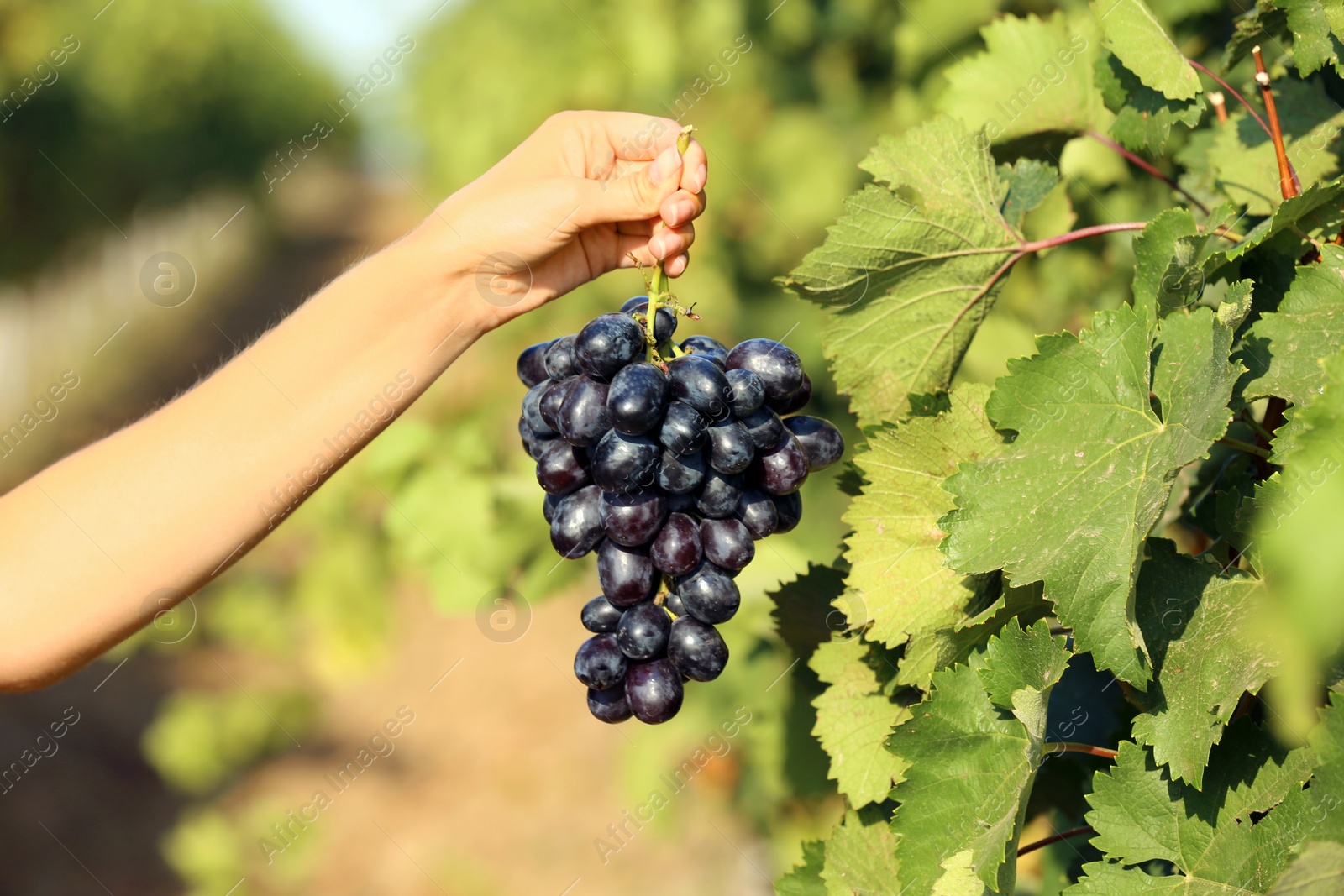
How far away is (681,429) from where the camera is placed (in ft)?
3.81

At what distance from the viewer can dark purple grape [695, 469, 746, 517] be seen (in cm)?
125

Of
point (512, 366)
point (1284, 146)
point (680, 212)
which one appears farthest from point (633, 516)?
point (512, 366)

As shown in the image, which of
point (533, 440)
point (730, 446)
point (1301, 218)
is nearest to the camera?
point (1301, 218)

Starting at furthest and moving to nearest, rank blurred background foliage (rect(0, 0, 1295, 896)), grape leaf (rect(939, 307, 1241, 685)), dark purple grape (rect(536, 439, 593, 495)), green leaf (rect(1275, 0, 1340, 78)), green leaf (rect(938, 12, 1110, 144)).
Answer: blurred background foliage (rect(0, 0, 1295, 896)), green leaf (rect(938, 12, 1110, 144)), dark purple grape (rect(536, 439, 593, 495)), green leaf (rect(1275, 0, 1340, 78)), grape leaf (rect(939, 307, 1241, 685))

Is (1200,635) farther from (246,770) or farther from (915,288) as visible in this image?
(246,770)

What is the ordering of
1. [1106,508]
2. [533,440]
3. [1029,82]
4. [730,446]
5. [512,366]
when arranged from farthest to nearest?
1. [512,366]
2. [1029,82]
3. [533,440]
4. [730,446]
5. [1106,508]

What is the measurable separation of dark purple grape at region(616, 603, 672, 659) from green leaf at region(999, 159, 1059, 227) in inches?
31.3

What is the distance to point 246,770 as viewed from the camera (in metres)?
8.17

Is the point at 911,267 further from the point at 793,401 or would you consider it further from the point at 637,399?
the point at 637,399

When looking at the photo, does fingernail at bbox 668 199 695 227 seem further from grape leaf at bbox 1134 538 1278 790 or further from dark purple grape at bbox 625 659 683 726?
grape leaf at bbox 1134 538 1278 790

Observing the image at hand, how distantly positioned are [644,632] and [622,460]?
0.25m

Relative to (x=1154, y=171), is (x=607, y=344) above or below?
above

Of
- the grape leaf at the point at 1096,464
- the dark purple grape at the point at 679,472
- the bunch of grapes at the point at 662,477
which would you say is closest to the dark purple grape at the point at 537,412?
the bunch of grapes at the point at 662,477

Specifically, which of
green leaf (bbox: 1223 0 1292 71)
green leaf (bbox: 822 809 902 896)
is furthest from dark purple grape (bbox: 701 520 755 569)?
green leaf (bbox: 1223 0 1292 71)
